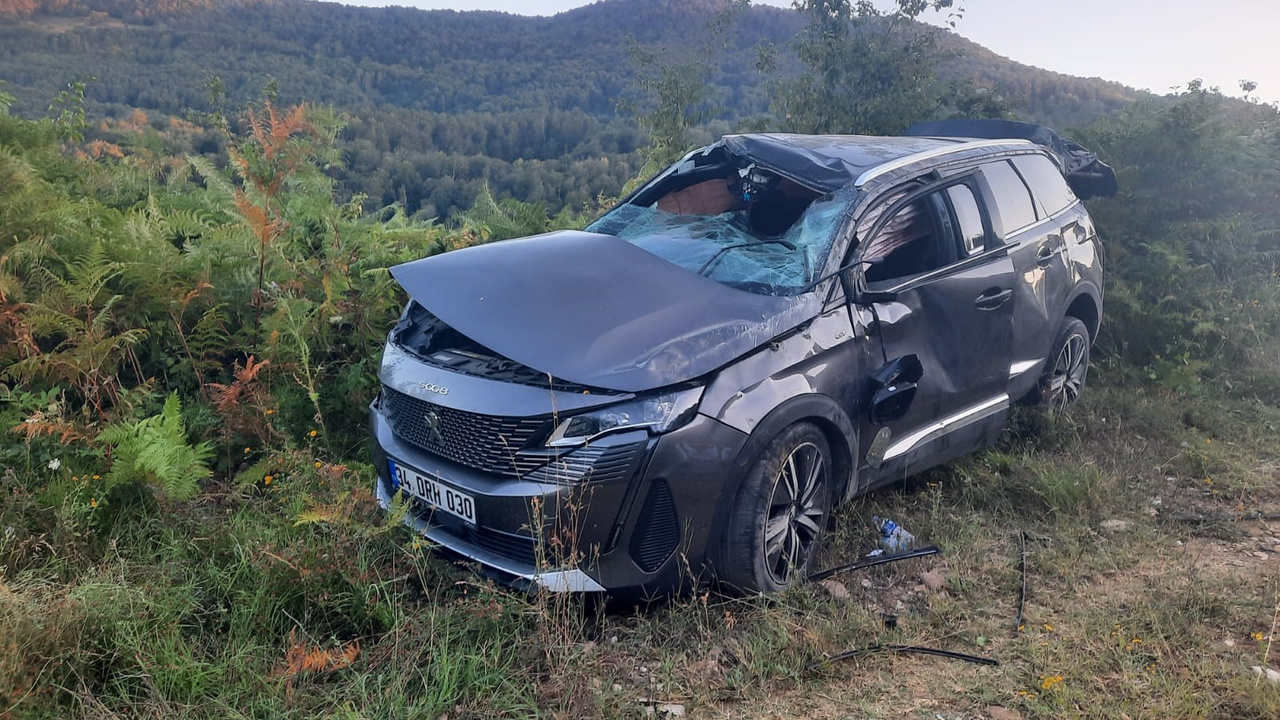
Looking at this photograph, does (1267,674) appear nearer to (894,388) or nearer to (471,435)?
(894,388)

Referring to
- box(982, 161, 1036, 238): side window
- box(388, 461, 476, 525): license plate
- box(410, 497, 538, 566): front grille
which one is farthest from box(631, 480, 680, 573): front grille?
box(982, 161, 1036, 238): side window

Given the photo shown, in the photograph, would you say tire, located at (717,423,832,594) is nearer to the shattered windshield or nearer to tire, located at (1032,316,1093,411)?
the shattered windshield

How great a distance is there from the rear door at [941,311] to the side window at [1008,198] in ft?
0.62

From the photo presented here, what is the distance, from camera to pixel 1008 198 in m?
4.79

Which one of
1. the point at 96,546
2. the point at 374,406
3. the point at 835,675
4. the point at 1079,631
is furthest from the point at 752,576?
the point at 96,546

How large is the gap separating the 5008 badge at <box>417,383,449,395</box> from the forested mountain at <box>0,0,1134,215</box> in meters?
10.3

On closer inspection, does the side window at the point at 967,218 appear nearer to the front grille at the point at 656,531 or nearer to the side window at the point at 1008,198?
the side window at the point at 1008,198

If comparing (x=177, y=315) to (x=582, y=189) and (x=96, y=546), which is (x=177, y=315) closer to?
(x=96, y=546)

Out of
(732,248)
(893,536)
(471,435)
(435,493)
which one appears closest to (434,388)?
(471,435)

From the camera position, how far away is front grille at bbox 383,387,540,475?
117 inches

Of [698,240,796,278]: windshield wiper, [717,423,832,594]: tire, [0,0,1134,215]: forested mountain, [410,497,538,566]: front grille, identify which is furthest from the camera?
[0,0,1134,215]: forested mountain

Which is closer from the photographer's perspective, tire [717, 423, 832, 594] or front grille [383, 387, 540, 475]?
front grille [383, 387, 540, 475]

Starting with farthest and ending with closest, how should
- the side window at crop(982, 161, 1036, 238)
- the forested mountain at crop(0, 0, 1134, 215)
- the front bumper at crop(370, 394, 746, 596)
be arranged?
the forested mountain at crop(0, 0, 1134, 215) → the side window at crop(982, 161, 1036, 238) → the front bumper at crop(370, 394, 746, 596)

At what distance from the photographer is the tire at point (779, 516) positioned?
3.13m
